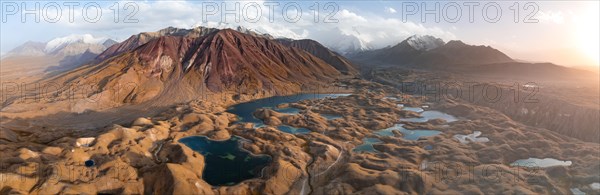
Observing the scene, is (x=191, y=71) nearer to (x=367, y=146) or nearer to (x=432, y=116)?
(x=367, y=146)

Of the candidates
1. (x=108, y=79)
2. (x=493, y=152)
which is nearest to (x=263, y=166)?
(x=493, y=152)

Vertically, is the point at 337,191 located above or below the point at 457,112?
below

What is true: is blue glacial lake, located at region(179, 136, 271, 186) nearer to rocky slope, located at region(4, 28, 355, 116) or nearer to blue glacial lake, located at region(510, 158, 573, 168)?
blue glacial lake, located at region(510, 158, 573, 168)

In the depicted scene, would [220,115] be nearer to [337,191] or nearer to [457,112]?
[337,191]

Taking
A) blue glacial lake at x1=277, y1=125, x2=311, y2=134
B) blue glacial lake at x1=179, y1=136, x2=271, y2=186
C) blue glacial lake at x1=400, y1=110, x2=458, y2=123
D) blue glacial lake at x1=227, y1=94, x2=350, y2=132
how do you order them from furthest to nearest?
1. blue glacial lake at x1=227, y1=94, x2=350, y2=132
2. blue glacial lake at x1=400, y1=110, x2=458, y2=123
3. blue glacial lake at x1=277, y1=125, x2=311, y2=134
4. blue glacial lake at x1=179, y1=136, x2=271, y2=186

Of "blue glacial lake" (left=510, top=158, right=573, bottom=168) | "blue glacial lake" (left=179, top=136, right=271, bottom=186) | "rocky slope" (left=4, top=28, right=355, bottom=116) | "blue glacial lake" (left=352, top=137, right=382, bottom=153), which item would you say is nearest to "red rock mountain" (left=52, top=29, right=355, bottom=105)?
"rocky slope" (left=4, top=28, right=355, bottom=116)

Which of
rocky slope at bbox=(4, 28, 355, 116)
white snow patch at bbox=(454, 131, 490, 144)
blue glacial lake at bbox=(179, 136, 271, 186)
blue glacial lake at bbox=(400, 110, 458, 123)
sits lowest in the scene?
blue glacial lake at bbox=(179, 136, 271, 186)

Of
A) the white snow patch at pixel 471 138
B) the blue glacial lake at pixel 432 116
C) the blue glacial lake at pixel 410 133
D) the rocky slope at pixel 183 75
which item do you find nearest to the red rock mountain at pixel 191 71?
the rocky slope at pixel 183 75
